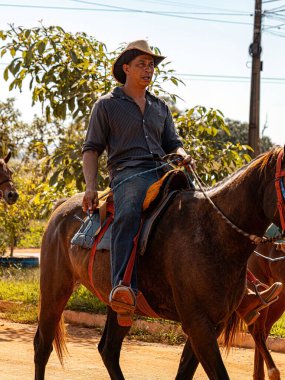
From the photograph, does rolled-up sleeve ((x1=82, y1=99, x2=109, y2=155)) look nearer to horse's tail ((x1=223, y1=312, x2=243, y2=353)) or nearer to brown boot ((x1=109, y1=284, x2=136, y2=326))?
brown boot ((x1=109, y1=284, x2=136, y2=326))

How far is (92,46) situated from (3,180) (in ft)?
16.2

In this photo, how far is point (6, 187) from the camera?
15508mm

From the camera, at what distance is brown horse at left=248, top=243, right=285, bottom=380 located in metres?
7.48

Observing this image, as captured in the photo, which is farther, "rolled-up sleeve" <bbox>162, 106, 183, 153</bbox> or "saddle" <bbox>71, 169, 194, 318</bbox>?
"rolled-up sleeve" <bbox>162, 106, 183, 153</bbox>

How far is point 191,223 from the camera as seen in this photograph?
5.29 m

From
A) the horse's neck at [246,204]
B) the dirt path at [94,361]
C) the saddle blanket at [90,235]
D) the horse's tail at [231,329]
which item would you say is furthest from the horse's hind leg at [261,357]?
the horse's neck at [246,204]

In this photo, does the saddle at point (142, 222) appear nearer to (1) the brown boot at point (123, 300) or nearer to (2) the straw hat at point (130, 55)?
(1) the brown boot at point (123, 300)

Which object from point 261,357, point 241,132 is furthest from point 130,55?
point 241,132

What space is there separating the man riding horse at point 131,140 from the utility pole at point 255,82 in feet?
28.0

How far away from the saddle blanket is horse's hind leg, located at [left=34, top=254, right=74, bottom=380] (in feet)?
1.80

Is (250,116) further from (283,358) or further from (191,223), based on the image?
(191,223)

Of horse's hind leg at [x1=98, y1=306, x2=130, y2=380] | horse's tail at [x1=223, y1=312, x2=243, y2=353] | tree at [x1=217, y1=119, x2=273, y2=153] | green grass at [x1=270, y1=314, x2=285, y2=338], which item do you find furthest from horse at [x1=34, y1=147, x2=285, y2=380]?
tree at [x1=217, y1=119, x2=273, y2=153]

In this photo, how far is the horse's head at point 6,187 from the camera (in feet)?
50.3

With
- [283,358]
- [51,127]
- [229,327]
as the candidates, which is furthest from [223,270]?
[51,127]
